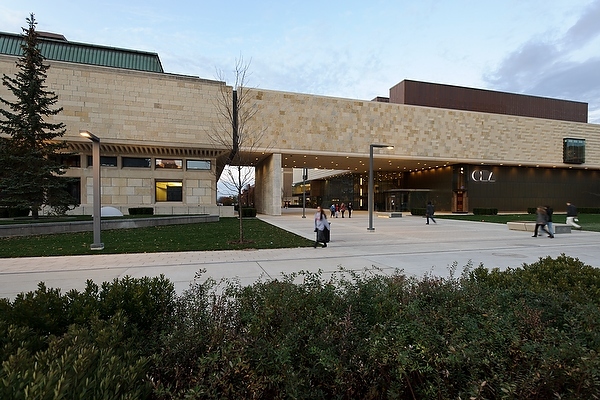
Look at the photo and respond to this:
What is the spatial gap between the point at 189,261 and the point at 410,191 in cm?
4665

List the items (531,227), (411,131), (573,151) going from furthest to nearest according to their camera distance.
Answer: (573,151)
(411,131)
(531,227)

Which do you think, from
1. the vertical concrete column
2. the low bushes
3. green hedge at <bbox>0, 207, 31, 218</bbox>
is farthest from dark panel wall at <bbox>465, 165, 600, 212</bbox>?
green hedge at <bbox>0, 207, 31, 218</bbox>

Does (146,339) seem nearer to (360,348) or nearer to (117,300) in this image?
(117,300)

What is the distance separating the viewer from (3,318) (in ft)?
9.12

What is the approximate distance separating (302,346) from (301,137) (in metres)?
35.0

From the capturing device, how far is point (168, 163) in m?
33.2

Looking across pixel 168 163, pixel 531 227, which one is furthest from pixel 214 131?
pixel 531 227

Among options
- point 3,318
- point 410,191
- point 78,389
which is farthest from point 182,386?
point 410,191

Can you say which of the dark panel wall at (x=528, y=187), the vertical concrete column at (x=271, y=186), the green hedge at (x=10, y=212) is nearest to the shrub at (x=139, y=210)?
the green hedge at (x=10, y=212)

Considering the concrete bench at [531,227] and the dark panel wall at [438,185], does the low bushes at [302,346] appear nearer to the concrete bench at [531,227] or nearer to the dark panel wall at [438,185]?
the concrete bench at [531,227]

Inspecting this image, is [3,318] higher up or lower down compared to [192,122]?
lower down

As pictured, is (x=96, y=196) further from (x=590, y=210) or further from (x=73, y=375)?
(x=590, y=210)

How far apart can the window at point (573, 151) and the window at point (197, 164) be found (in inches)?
2145

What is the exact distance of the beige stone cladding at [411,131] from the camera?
35781mm
